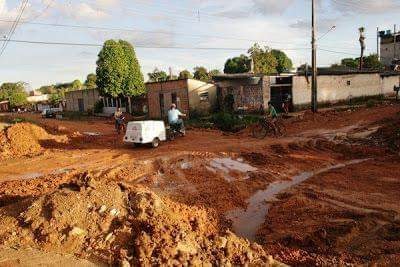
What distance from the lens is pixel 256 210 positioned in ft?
31.3

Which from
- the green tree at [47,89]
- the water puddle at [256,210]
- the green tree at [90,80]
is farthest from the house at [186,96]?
the green tree at [47,89]

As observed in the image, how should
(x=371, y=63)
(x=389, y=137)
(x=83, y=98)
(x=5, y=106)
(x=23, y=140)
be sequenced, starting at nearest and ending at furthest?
1. (x=389, y=137)
2. (x=23, y=140)
3. (x=371, y=63)
4. (x=83, y=98)
5. (x=5, y=106)

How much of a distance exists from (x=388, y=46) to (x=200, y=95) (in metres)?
46.0

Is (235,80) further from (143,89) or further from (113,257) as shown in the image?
(113,257)

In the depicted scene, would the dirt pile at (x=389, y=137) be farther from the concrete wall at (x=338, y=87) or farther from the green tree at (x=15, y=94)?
the green tree at (x=15, y=94)

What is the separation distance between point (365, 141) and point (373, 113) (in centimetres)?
789

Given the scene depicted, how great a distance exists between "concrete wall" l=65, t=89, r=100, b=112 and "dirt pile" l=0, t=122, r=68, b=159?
30.3 metres

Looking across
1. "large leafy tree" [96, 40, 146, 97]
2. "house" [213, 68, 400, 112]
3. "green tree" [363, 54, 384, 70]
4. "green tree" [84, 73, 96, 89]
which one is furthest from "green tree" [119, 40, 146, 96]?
"green tree" [84, 73, 96, 89]

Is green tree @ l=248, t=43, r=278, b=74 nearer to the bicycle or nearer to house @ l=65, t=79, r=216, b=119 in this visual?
house @ l=65, t=79, r=216, b=119

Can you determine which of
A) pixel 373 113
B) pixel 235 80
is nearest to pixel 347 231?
pixel 373 113

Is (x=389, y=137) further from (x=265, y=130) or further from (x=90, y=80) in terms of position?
(x=90, y=80)

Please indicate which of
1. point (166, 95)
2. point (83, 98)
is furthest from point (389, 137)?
point (83, 98)

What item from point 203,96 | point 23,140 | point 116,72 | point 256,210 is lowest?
point 256,210

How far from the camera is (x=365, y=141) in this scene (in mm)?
17562
